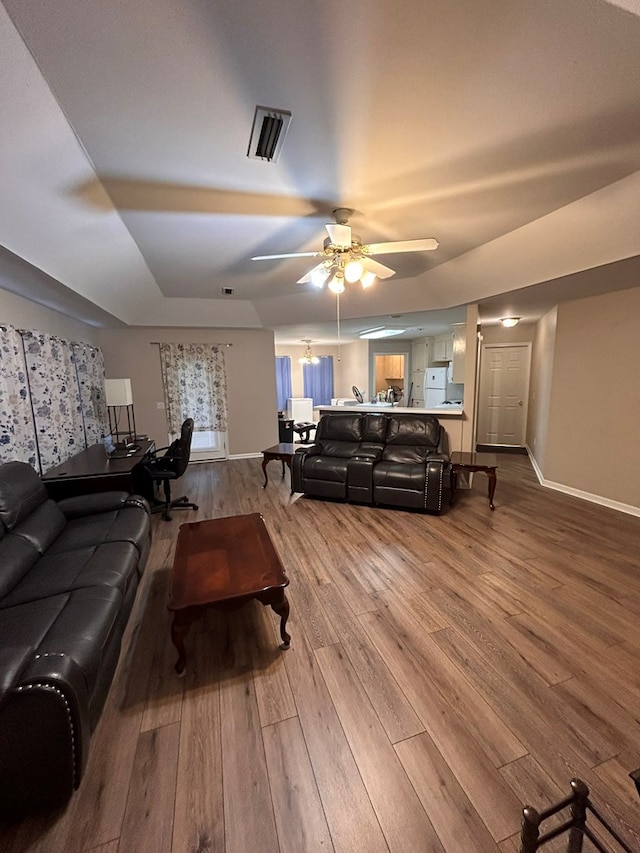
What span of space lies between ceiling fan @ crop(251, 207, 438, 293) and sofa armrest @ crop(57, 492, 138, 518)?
2286mm

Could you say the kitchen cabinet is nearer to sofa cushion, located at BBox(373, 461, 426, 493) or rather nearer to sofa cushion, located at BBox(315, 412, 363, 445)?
sofa cushion, located at BBox(315, 412, 363, 445)

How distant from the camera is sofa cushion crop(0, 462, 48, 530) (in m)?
2.29

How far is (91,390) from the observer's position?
4891mm

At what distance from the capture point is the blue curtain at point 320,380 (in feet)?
33.2

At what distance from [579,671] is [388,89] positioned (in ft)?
9.78

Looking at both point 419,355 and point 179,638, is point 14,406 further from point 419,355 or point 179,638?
point 419,355

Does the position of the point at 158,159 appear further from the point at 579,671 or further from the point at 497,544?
the point at 497,544

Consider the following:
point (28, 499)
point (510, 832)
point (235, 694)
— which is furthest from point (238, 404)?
point (510, 832)

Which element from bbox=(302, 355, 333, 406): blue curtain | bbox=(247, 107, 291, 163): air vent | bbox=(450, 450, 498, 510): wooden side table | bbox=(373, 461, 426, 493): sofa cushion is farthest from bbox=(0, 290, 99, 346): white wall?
bbox=(302, 355, 333, 406): blue curtain

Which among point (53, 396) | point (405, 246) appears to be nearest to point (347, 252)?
point (405, 246)

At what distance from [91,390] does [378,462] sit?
13.3 ft

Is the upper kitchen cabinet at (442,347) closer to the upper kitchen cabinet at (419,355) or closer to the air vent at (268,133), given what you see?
the upper kitchen cabinet at (419,355)

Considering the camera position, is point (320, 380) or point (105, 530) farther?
point (320, 380)

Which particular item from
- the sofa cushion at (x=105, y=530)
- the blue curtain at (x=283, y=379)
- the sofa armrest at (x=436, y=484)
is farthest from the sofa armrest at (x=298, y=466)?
the blue curtain at (x=283, y=379)
